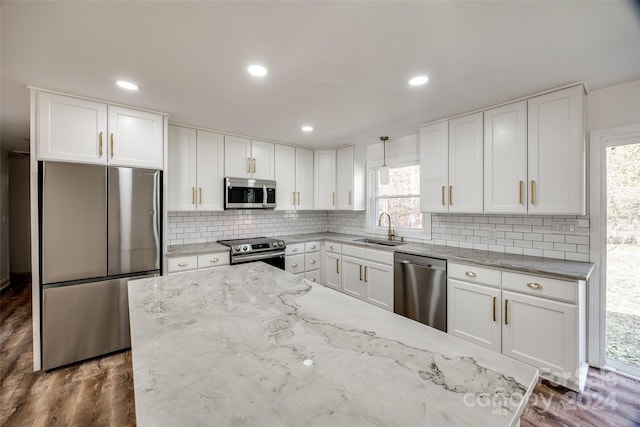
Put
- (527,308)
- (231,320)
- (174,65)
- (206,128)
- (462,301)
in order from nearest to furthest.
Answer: (231,320) → (174,65) → (527,308) → (462,301) → (206,128)

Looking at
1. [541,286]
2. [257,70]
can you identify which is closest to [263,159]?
[257,70]

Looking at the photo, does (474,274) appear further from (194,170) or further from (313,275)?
(194,170)

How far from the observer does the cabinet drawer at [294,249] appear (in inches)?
152

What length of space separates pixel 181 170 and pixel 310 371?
307cm

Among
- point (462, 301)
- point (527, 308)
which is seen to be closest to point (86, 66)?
point (462, 301)

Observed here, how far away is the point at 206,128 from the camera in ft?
11.1

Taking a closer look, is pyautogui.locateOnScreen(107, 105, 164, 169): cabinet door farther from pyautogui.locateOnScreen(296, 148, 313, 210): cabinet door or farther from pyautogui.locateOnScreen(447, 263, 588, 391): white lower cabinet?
pyautogui.locateOnScreen(447, 263, 588, 391): white lower cabinet

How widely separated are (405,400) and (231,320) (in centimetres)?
79

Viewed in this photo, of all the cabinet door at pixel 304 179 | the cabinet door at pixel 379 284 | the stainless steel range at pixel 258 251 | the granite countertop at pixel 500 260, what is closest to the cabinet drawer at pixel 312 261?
the stainless steel range at pixel 258 251

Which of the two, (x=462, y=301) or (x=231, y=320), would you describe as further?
(x=462, y=301)

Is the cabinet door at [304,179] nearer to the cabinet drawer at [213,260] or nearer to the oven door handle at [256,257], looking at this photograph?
the oven door handle at [256,257]

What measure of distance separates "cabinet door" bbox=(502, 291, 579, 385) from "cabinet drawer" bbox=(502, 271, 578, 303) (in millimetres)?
46

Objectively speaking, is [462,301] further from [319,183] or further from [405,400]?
[319,183]

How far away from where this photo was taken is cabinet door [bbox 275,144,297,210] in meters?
4.11
